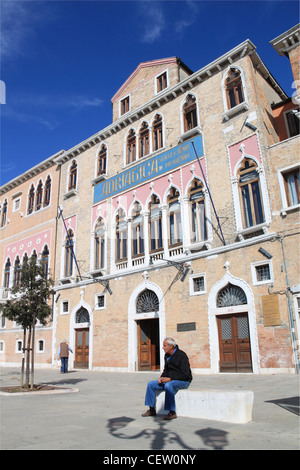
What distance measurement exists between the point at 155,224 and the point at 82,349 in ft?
27.0

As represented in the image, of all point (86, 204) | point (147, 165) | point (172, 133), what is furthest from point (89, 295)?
point (172, 133)

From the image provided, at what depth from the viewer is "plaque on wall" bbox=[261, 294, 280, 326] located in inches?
505

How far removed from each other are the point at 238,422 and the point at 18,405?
4906mm

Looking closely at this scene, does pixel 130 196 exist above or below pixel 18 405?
above

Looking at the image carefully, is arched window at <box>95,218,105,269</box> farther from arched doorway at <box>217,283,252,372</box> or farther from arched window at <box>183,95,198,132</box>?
arched doorway at <box>217,283,252,372</box>

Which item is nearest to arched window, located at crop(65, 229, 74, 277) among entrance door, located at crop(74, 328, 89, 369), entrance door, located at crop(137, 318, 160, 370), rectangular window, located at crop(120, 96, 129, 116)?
entrance door, located at crop(74, 328, 89, 369)

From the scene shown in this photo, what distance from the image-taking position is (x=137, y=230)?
63.6ft

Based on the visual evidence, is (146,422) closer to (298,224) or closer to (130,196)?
(298,224)

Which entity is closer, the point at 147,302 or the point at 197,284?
the point at 197,284

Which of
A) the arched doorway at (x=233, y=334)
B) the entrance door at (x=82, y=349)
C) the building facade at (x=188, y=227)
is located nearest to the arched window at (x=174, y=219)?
the building facade at (x=188, y=227)

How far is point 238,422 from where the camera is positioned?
5367 millimetres

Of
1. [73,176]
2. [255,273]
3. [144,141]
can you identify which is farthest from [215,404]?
[73,176]

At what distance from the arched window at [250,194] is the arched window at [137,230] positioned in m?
5.88

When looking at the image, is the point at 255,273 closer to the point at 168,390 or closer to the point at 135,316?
the point at 135,316
